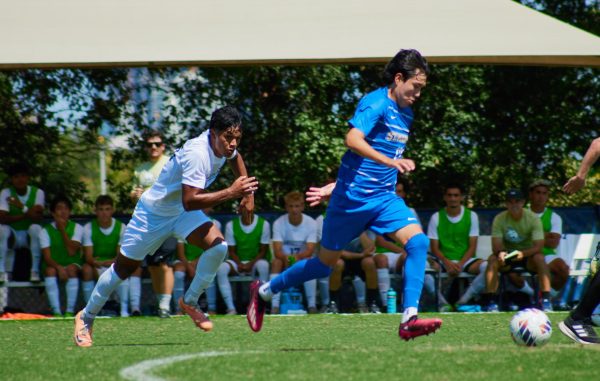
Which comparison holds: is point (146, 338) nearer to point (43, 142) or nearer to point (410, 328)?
point (410, 328)

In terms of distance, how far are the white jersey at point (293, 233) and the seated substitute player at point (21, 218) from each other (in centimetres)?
285

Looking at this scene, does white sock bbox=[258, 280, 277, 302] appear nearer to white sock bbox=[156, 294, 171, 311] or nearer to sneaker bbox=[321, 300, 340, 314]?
white sock bbox=[156, 294, 171, 311]

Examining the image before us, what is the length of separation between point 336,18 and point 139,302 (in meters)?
4.04

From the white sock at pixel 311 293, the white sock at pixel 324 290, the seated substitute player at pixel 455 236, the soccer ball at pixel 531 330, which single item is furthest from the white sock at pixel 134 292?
the soccer ball at pixel 531 330

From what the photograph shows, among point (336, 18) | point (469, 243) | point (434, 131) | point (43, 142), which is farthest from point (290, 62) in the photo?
point (43, 142)

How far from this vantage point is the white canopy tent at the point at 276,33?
11.9m

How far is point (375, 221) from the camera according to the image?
706cm

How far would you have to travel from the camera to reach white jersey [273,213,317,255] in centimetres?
1275

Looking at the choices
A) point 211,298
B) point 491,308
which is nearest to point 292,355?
point 211,298

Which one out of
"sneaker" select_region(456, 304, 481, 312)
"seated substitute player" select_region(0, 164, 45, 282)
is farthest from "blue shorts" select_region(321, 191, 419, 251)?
"seated substitute player" select_region(0, 164, 45, 282)

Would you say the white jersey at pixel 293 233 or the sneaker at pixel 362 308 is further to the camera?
the white jersey at pixel 293 233

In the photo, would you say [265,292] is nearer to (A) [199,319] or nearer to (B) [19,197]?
(A) [199,319]

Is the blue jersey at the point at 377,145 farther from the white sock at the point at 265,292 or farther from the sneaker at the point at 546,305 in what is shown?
the sneaker at the point at 546,305

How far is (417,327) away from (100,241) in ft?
Answer: 22.1
